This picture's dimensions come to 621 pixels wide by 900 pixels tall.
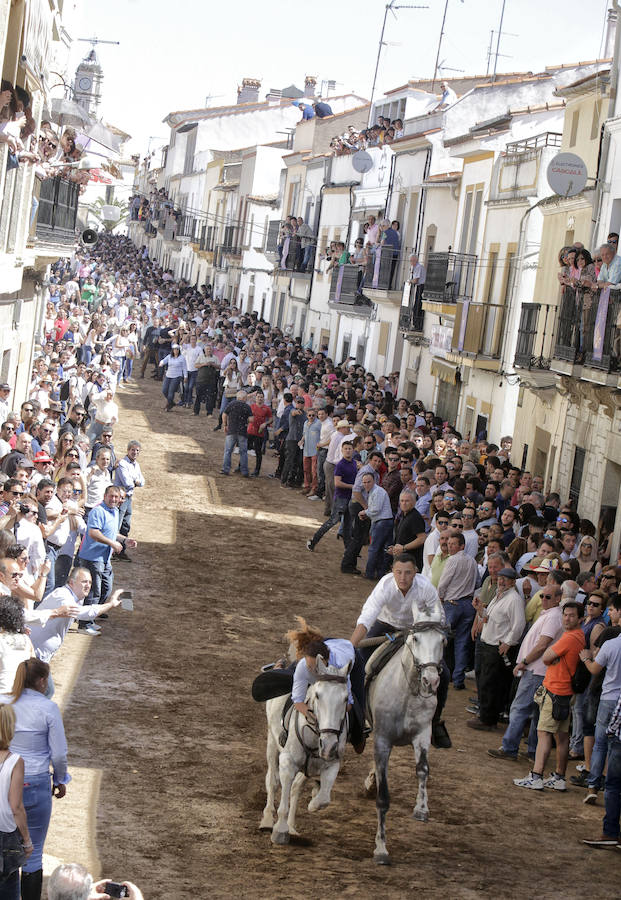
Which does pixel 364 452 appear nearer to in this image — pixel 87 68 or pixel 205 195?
pixel 205 195

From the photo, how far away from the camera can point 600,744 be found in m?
10.6

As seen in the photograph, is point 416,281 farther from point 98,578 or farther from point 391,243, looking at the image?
point 98,578

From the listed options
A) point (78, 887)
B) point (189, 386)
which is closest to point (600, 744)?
point (78, 887)

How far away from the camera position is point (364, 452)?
858 inches

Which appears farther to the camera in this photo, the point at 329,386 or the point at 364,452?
the point at 329,386

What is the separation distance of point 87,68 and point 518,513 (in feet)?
331

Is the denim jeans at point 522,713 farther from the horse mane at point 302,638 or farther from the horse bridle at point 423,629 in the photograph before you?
the horse mane at point 302,638

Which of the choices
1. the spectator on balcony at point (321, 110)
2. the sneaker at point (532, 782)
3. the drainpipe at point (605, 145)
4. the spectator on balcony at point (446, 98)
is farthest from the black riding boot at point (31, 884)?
the spectator on balcony at point (321, 110)

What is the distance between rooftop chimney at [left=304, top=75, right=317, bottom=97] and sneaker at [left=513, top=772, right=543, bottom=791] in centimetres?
6518

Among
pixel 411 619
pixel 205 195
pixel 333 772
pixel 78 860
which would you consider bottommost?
pixel 78 860

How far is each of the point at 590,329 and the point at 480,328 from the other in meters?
8.15

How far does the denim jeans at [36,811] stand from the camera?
704 cm

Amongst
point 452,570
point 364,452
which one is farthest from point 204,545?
point 452,570

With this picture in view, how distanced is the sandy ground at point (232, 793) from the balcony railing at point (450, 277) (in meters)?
14.0
